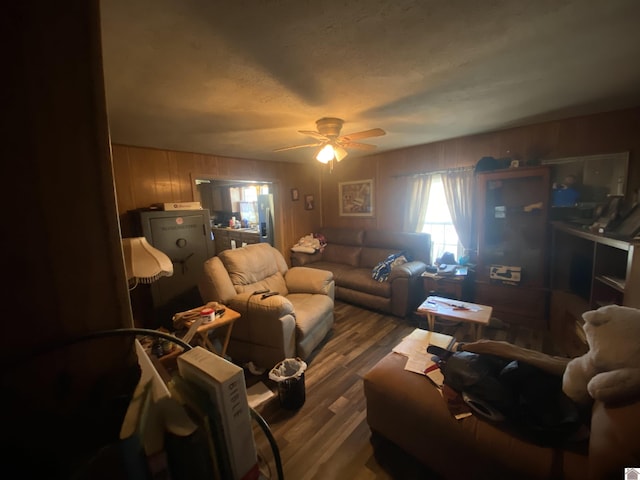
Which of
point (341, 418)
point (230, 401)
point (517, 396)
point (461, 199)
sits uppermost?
point (461, 199)

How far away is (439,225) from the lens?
A: 383cm

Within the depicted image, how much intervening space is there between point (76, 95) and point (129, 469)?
63 centimetres

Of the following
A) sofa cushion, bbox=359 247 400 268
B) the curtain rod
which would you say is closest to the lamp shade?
sofa cushion, bbox=359 247 400 268

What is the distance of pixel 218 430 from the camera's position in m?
0.49

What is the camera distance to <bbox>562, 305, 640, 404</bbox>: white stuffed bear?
904 mm

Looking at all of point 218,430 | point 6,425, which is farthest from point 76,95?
point 218,430

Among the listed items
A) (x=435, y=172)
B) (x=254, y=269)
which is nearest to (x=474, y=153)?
(x=435, y=172)

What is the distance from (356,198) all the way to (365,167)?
0.57 m

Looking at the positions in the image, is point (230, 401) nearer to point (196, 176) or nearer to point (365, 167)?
point (196, 176)

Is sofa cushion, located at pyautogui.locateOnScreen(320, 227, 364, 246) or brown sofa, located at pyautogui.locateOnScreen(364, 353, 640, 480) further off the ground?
sofa cushion, located at pyautogui.locateOnScreen(320, 227, 364, 246)

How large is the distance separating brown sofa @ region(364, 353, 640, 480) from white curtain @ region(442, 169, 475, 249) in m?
2.44

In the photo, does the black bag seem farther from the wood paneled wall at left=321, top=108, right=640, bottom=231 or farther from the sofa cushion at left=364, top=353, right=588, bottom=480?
the wood paneled wall at left=321, top=108, right=640, bottom=231

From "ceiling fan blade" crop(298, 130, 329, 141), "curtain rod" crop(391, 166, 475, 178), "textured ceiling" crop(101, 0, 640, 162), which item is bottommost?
"curtain rod" crop(391, 166, 475, 178)

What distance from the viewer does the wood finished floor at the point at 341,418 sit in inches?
58.5
